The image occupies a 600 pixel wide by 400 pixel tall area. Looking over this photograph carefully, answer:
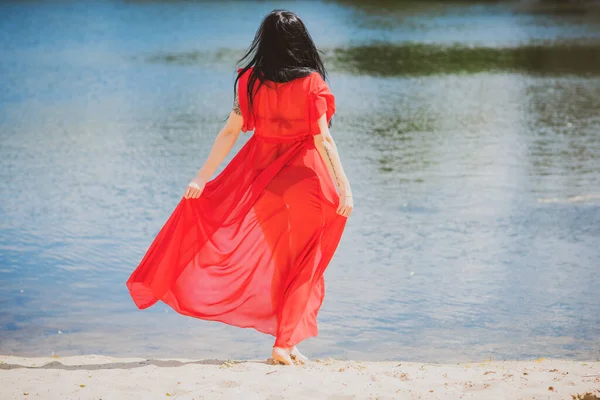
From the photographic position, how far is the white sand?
397cm

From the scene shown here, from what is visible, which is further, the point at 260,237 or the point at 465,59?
the point at 465,59

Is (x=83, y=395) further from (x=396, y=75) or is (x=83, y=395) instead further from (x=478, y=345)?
(x=396, y=75)

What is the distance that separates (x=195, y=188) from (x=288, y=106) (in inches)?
24.1

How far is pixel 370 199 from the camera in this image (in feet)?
28.3

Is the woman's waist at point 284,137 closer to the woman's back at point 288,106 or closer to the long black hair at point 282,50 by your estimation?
the woman's back at point 288,106

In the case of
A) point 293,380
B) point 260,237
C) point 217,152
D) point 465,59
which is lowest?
point 465,59

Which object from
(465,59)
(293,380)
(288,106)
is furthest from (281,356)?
(465,59)

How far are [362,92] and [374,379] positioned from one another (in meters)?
11.8

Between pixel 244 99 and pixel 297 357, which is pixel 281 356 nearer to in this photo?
pixel 297 357

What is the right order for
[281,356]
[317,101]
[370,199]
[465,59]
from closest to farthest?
[317,101] → [281,356] → [370,199] → [465,59]

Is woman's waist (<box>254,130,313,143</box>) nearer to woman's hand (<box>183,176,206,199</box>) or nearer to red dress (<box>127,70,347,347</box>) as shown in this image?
red dress (<box>127,70,347,347</box>)

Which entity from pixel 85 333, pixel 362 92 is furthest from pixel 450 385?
pixel 362 92

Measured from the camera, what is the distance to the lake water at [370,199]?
18.3 ft

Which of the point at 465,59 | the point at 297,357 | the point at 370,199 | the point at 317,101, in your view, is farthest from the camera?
the point at 465,59
